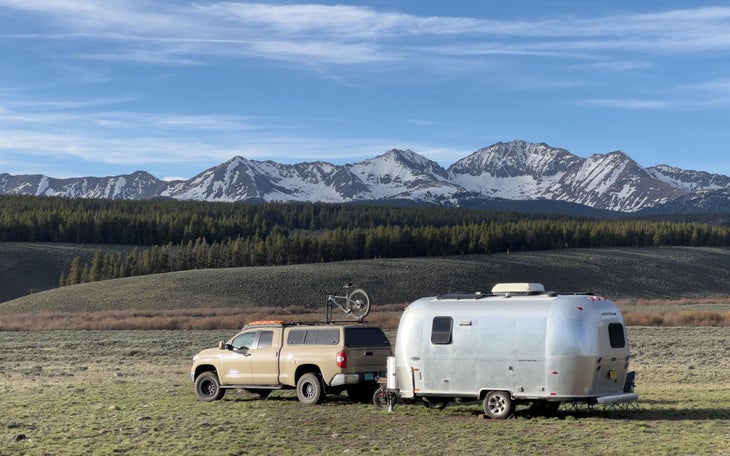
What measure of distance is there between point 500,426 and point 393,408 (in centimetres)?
385

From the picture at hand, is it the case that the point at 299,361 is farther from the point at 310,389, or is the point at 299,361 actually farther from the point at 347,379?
the point at 347,379

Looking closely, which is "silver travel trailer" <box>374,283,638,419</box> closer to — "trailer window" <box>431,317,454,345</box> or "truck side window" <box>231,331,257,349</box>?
"trailer window" <box>431,317,454,345</box>

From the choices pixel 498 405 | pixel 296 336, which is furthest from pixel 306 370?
pixel 498 405

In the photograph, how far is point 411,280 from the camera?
127m

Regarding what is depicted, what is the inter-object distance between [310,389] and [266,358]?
5.48ft

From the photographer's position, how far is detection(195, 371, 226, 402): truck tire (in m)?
25.9

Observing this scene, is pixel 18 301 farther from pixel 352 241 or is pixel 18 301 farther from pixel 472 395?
pixel 472 395

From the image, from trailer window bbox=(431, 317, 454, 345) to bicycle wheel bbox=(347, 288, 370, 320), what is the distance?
15.5 ft

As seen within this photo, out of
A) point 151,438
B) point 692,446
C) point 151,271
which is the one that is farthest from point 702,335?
point 151,271

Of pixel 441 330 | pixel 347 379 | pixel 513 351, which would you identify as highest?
pixel 441 330

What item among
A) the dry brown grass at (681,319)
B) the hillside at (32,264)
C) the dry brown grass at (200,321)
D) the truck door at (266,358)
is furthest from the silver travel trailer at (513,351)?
the hillside at (32,264)

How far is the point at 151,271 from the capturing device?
473 ft

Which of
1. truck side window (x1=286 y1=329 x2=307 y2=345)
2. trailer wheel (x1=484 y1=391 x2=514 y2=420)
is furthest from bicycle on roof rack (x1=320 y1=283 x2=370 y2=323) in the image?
trailer wheel (x1=484 y1=391 x2=514 y2=420)

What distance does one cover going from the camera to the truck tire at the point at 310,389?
24.2 metres
